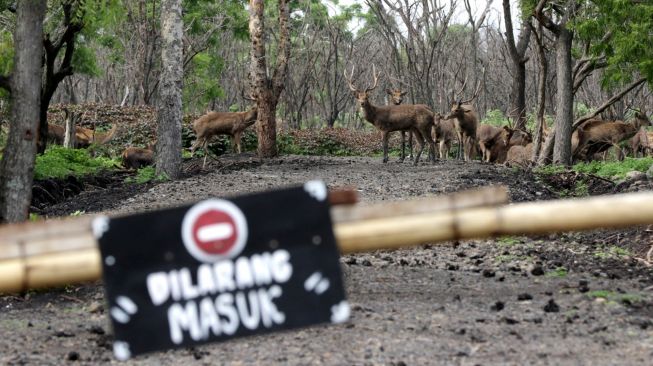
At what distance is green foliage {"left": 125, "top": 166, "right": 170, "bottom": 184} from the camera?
16.8 meters

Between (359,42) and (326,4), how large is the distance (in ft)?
9.49

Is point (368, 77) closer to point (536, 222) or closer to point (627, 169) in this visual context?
point (627, 169)

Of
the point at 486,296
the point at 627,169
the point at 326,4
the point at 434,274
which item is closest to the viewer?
the point at 486,296

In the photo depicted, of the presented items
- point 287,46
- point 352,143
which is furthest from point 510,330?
point 352,143

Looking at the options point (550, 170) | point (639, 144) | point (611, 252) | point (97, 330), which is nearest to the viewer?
point (97, 330)

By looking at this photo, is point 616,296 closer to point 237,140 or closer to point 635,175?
point 635,175

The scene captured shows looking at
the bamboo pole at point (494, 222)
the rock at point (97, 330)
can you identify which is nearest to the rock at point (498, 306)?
the bamboo pole at point (494, 222)

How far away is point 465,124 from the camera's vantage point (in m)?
24.9

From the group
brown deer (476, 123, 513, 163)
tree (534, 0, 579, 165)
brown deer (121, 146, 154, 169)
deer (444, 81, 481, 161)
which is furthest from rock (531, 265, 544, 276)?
brown deer (476, 123, 513, 163)

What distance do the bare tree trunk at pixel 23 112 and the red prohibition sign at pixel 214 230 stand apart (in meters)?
5.41

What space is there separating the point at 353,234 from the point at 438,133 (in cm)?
2235

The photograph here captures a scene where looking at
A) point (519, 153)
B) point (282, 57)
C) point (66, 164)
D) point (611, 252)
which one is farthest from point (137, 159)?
point (611, 252)

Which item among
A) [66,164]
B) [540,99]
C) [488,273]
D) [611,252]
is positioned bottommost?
[611,252]

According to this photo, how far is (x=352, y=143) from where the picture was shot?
30250 millimetres
